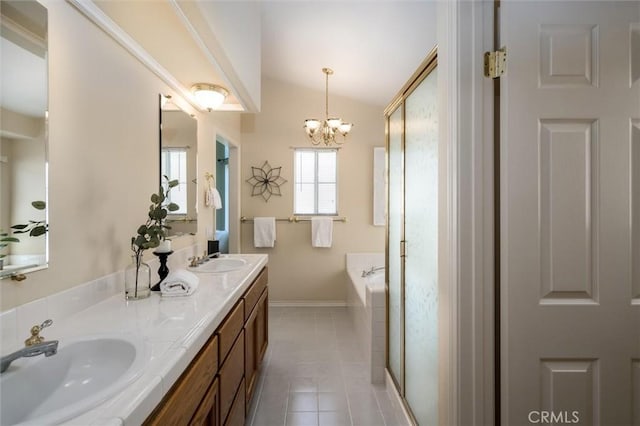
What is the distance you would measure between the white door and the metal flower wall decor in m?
3.20

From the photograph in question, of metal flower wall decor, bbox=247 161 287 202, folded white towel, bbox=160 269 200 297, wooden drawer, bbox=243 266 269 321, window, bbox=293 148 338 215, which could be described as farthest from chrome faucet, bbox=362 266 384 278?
folded white towel, bbox=160 269 200 297

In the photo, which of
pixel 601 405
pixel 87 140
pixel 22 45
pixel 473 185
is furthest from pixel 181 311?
pixel 601 405

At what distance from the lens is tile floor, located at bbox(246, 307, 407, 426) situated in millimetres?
1805

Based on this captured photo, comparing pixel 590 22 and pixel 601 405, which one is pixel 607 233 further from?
pixel 590 22

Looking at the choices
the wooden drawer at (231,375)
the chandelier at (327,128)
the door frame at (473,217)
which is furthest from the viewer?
the chandelier at (327,128)

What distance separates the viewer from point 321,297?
3.96 m

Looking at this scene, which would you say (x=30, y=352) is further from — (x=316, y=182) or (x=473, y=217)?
(x=316, y=182)


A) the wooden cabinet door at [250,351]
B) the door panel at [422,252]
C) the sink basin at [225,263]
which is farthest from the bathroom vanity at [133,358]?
the door panel at [422,252]

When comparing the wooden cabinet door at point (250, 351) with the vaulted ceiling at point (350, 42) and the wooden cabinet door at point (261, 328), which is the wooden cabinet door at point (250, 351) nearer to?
the wooden cabinet door at point (261, 328)

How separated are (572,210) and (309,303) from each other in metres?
3.42

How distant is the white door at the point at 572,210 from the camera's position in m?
0.92

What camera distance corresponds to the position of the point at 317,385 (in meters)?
2.13

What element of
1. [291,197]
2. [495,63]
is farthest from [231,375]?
[291,197]

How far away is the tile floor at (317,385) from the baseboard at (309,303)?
2.40ft
